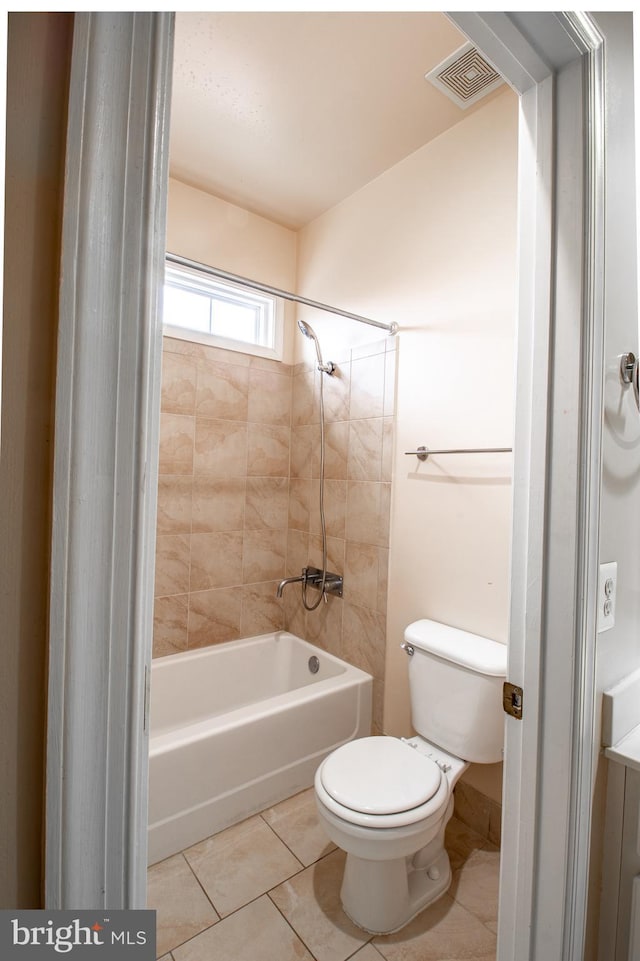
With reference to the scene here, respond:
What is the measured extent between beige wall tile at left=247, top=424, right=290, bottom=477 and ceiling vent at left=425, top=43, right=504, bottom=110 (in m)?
1.61

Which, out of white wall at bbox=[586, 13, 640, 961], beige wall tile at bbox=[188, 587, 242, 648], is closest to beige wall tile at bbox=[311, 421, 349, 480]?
beige wall tile at bbox=[188, 587, 242, 648]

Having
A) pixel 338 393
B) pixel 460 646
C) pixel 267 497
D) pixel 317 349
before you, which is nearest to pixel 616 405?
pixel 460 646

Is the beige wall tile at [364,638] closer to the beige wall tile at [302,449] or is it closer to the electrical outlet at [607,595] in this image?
the beige wall tile at [302,449]

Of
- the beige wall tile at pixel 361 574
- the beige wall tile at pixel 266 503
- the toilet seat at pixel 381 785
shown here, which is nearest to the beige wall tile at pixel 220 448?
the beige wall tile at pixel 266 503

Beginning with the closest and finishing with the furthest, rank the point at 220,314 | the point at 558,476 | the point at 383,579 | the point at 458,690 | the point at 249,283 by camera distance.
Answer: the point at 558,476 → the point at 458,690 → the point at 249,283 → the point at 383,579 → the point at 220,314

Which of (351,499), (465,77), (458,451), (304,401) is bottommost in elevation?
(351,499)

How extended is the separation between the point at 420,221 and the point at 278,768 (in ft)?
7.65

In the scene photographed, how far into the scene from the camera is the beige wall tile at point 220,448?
2293mm

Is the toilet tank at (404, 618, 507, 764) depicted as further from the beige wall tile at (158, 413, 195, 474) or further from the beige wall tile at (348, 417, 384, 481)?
the beige wall tile at (158, 413, 195, 474)

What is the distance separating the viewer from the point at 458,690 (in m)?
1.54

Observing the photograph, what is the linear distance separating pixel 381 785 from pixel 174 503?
1476 millimetres

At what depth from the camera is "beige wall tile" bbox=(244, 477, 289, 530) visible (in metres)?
2.49

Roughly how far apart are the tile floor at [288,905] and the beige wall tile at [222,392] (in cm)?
178

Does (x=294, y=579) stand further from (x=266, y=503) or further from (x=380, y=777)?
(x=380, y=777)
